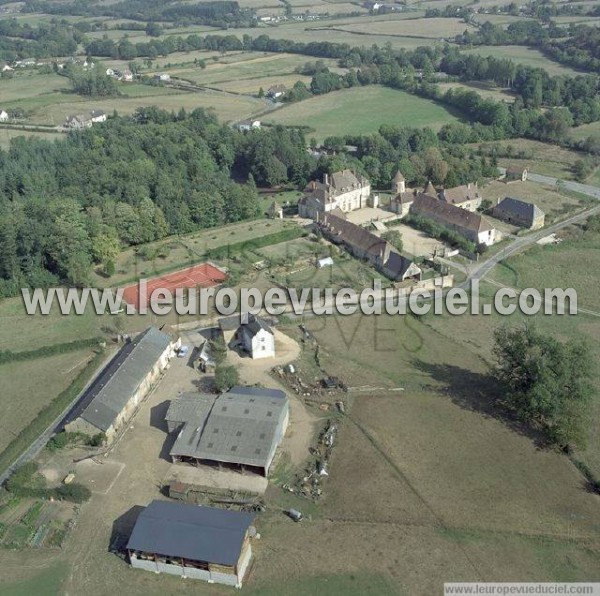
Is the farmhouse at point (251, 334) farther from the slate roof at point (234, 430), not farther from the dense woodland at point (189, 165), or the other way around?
the dense woodland at point (189, 165)

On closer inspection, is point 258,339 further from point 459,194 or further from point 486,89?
point 486,89

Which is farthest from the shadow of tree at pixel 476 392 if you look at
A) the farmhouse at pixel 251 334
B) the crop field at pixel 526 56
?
the crop field at pixel 526 56

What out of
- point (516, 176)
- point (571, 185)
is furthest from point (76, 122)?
point (571, 185)

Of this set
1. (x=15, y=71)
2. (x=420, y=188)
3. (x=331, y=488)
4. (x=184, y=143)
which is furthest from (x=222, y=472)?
(x=15, y=71)

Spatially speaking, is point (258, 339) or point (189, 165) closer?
point (258, 339)

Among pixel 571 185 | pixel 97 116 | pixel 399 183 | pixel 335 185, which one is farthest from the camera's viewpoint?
pixel 97 116
